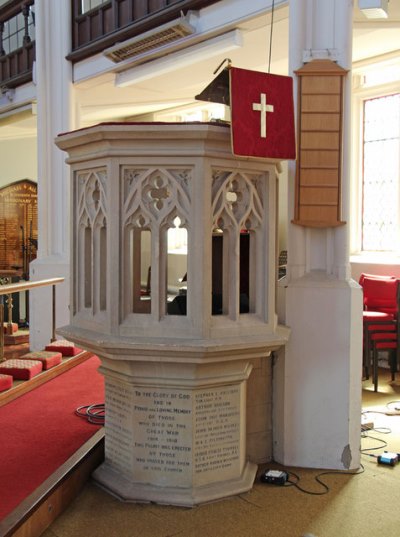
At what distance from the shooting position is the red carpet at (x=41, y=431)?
110 inches

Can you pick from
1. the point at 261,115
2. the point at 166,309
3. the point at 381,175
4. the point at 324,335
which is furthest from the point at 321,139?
the point at 381,175

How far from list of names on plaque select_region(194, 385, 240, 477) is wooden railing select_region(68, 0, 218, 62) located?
346cm

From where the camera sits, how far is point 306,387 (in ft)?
11.1

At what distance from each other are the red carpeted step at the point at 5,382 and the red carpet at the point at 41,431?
0.34 ft

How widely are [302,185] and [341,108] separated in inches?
17.4

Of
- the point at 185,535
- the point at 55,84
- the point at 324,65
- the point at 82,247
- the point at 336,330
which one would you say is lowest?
the point at 185,535

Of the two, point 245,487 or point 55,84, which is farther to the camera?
point 55,84

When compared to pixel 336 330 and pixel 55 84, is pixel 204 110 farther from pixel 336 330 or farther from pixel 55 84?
pixel 336 330

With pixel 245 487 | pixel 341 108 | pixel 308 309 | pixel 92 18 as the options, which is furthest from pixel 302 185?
pixel 92 18

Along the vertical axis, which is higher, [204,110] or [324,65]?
[204,110]

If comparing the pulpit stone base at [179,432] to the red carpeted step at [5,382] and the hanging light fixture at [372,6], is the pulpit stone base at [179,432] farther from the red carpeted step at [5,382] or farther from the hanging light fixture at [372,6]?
the hanging light fixture at [372,6]

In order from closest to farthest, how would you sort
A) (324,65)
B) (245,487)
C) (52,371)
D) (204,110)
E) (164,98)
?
(245,487)
(324,65)
(52,371)
(164,98)
(204,110)

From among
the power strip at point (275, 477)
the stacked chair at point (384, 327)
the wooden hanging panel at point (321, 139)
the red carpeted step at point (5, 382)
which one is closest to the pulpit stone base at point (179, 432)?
the power strip at point (275, 477)

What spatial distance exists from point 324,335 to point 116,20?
4617mm
